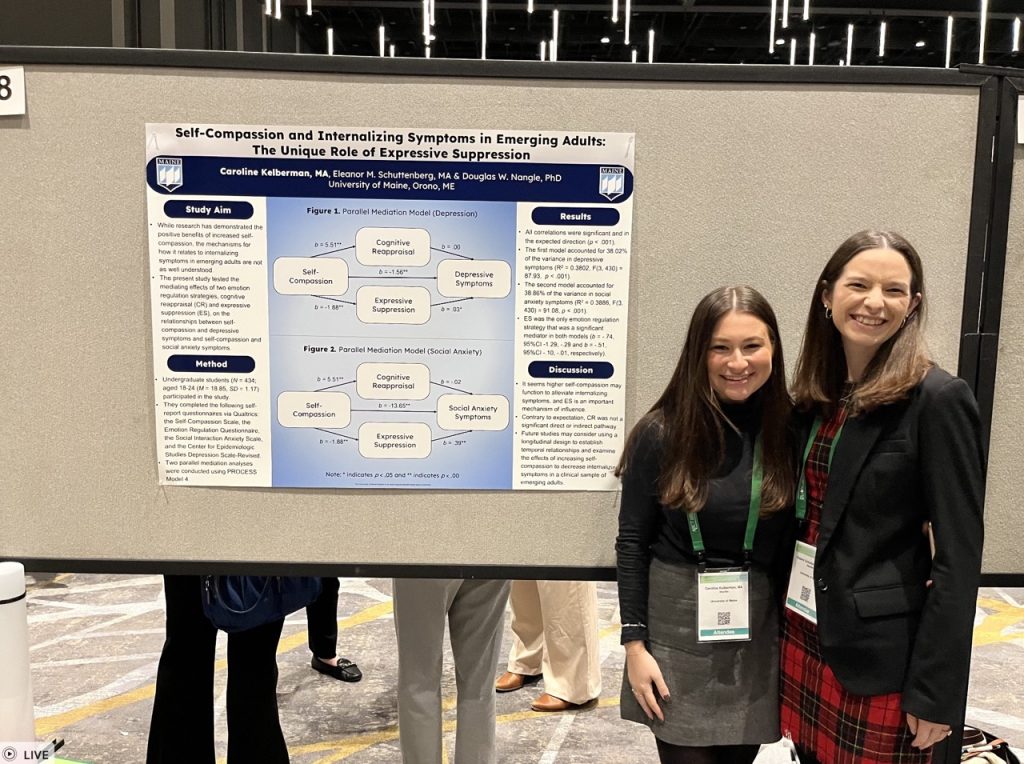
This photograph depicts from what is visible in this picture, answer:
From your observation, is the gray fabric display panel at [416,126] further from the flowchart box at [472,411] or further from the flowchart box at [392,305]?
the flowchart box at [392,305]

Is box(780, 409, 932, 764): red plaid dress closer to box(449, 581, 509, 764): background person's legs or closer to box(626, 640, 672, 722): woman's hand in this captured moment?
box(626, 640, 672, 722): woman's hand

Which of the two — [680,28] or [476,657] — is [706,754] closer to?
[476,657]

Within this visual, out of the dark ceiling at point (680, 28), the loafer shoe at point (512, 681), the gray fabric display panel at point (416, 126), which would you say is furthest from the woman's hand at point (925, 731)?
the dark ceiling at point (680, 28)

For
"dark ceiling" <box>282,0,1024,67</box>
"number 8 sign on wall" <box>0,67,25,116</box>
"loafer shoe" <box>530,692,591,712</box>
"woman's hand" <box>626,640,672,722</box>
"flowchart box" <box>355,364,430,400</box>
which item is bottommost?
"loafer shoe" <box>530,692,591,712</box>

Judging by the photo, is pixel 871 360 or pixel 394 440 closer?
pixel 871 360

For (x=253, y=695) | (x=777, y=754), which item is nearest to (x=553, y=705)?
(x=777, y=754)

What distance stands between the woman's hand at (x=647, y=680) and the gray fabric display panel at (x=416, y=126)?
18 centimetres

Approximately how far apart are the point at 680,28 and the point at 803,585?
930cm

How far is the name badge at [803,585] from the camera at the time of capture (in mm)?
1235

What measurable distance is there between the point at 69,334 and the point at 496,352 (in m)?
0.81

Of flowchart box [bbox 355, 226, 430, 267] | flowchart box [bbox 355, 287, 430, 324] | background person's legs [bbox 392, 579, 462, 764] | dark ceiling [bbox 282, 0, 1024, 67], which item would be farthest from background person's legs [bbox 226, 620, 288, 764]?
dark ceiling [bbox 282, 0, 1024, 67]

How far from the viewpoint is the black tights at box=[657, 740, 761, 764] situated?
4.43 ft

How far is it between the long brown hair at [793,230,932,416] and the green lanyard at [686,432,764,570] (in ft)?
0.44

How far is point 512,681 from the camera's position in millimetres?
3074
